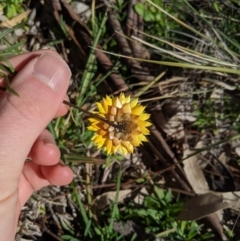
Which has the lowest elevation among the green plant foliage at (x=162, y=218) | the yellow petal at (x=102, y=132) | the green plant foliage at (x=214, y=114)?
the green plant foliage at (x=162, y=218)

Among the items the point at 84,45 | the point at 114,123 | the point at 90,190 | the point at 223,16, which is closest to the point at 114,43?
the point at 84,45

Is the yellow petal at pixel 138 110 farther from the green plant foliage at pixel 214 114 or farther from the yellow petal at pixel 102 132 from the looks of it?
the green plant foliage at pixel 214 114

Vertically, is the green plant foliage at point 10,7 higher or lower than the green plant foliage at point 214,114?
higher

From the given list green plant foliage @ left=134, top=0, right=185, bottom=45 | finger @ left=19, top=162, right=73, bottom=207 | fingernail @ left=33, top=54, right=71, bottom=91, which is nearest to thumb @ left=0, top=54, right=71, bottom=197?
fingernail @ left=33, top=54, right=71, bottom=91

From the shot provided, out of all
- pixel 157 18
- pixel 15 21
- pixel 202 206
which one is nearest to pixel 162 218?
pixel 202 206

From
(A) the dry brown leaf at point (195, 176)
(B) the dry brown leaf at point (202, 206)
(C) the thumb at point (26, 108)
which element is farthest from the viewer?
(A) the dry brown leaf at point (195, 176)

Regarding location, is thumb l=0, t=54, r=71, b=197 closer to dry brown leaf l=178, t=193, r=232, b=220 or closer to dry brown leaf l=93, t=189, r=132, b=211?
dry brown leaf l=93, t=189, r=132, b=211

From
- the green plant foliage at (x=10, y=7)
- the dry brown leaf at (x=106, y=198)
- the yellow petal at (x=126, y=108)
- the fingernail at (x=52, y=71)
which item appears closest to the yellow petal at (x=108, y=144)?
the yellow petal at (x=126, y=108)
